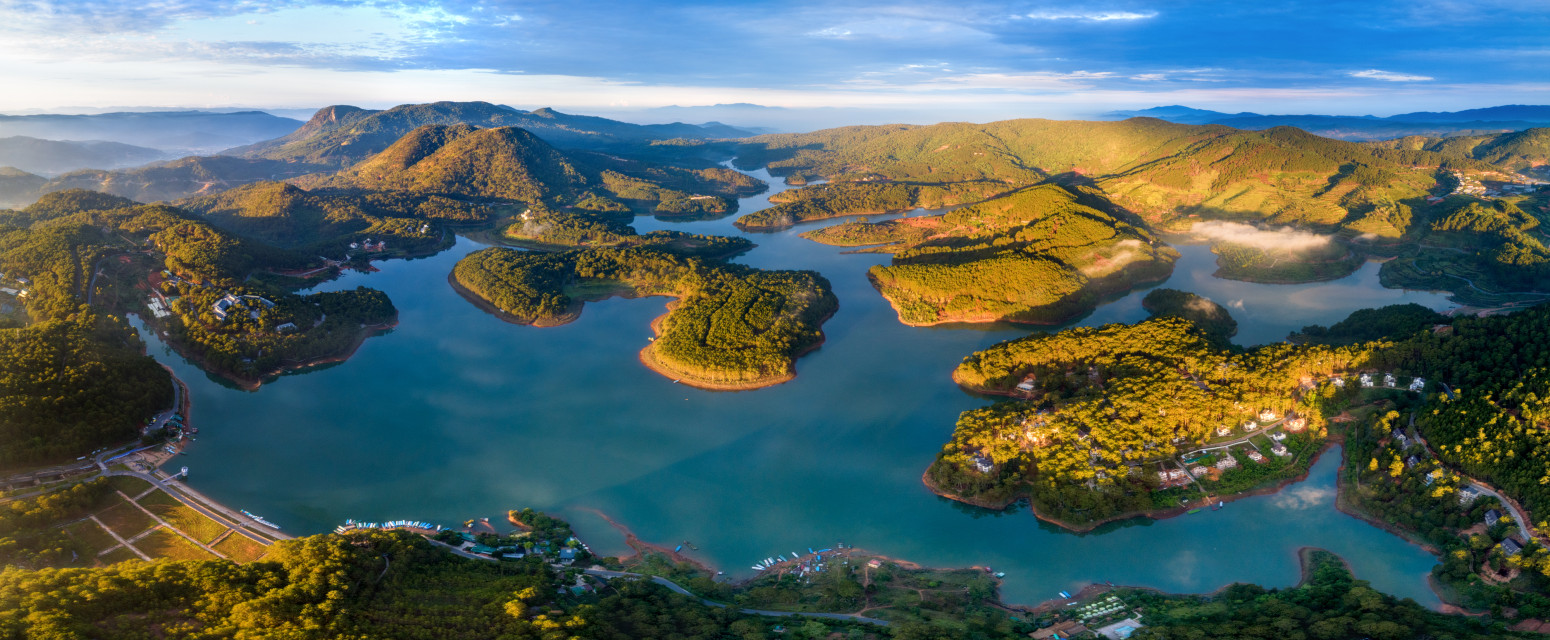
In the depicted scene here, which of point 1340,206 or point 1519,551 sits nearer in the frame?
point 1519,551

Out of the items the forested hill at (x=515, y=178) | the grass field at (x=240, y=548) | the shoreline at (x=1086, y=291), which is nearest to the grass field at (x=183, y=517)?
the grass field at (x=240, y=548)

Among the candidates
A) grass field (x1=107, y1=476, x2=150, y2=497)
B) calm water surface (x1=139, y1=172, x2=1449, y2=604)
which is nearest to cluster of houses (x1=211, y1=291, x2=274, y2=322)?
calm water surface (x1=139, y1=172, x2=1449, y2=604)

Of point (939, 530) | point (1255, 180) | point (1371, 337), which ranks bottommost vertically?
point (939, 530)

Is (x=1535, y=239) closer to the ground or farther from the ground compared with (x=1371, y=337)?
farther from the ground

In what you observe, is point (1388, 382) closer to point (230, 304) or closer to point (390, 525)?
point (390, 525)

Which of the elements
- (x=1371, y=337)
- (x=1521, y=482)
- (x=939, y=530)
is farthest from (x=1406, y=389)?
(x=939, y=530)

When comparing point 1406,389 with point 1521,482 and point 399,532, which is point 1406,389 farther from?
point 399,532

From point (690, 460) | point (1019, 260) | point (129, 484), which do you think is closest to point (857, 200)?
point (1019, 260)

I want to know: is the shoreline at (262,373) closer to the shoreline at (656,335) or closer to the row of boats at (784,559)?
the shoreline at (656,335)
